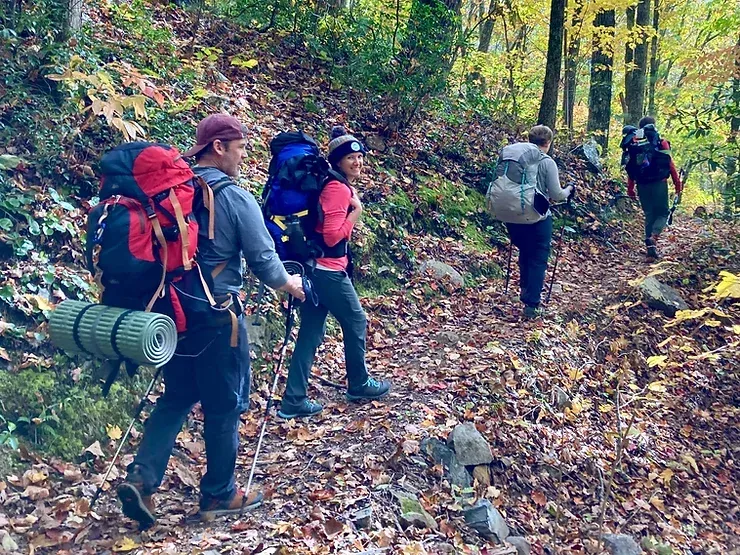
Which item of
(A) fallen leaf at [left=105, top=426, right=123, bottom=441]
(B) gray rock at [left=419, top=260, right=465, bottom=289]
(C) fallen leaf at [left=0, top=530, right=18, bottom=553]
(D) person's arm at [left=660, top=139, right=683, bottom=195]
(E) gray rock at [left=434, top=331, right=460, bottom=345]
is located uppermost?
(D) person's arm at [left=660, top=139, right=683, bottom=195]

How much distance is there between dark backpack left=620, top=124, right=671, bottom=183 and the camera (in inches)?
408

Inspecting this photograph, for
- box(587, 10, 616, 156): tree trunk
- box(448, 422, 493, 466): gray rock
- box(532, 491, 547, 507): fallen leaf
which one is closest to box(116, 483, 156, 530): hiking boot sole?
box(448, 422, 493, 466): gray rock

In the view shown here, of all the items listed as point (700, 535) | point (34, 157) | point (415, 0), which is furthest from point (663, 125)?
point (34, 157)

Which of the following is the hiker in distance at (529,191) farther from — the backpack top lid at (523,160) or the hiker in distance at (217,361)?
the hiker in distance at (217,361)

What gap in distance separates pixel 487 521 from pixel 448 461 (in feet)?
2.24

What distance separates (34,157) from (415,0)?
6.99 m

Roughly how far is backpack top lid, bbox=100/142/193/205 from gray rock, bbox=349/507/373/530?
96.7 inches

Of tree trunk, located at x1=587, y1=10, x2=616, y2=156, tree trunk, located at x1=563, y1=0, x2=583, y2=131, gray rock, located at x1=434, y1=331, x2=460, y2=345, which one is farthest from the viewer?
tree trunk, located at x1=587, y1=10, x2=616, y2=156

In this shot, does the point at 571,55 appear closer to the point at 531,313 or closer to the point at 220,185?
the point at 531,313

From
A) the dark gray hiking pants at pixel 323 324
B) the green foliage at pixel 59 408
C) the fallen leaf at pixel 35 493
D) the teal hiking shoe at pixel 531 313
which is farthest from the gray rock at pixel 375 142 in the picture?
the fallen leaf at pixel 35 493

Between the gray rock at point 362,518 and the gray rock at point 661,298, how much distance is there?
21.5 ft

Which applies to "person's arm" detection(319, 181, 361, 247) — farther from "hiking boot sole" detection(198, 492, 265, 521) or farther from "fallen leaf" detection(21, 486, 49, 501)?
"fallen leaf" detection(21, 486, 49, 501)

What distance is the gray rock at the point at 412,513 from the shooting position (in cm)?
436

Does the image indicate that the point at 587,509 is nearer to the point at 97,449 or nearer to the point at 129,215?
the point at 97,449
